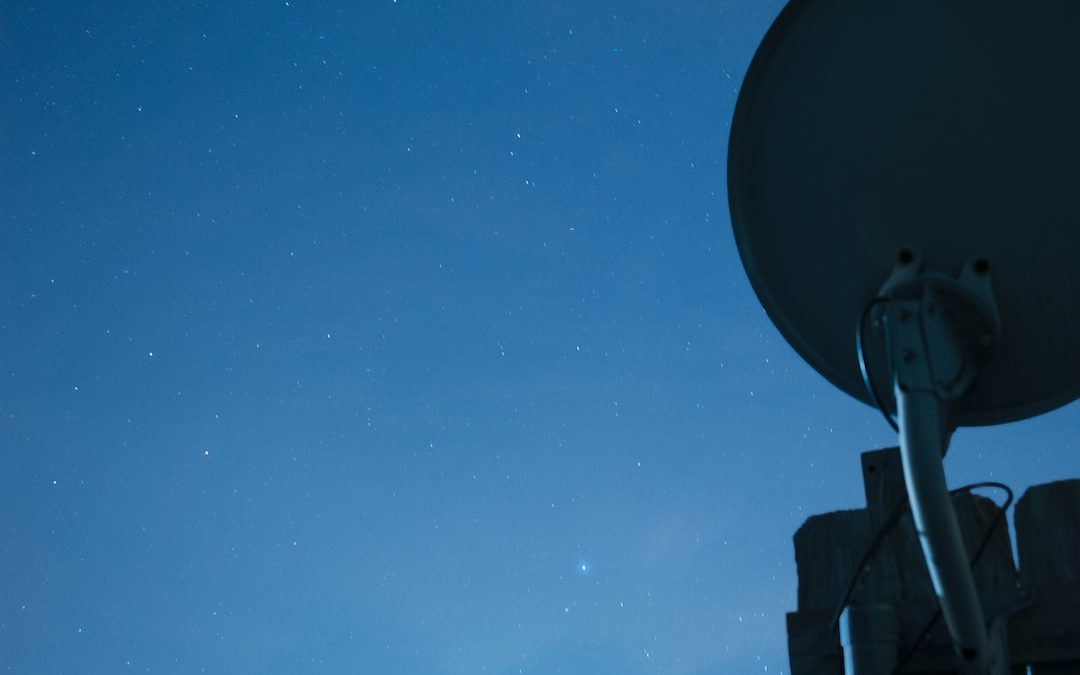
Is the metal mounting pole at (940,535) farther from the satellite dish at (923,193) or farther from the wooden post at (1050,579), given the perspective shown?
the wooden post at (1050,579)

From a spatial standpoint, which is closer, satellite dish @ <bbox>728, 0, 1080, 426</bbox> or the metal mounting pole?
the metal mounting pole

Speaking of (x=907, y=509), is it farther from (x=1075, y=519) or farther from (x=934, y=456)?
(x=934, y=456)

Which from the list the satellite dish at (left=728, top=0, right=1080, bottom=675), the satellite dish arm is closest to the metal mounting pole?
the satellite dish arm

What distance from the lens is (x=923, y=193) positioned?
281 centimetres

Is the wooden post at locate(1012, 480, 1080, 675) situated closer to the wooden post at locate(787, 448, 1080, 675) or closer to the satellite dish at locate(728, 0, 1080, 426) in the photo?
the wooden post at locate(787, 448, 1080, 675)

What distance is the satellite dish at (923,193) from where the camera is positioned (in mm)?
2658

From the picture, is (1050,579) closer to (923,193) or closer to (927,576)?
(927,576)

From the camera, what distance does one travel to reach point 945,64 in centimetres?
282

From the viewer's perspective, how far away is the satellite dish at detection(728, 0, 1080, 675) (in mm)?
2658

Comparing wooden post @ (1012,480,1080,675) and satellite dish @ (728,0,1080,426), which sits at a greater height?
satellite dish @ (728,0,1080,426)

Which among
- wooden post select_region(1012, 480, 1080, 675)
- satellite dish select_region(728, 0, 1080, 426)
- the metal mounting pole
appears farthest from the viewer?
satellite dish select_region(728, 0, 1080, 426)

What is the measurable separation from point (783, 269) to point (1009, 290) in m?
0.54

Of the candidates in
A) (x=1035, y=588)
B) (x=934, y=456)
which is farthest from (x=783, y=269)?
(x=1035, y=588)

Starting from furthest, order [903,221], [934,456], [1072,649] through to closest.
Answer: [903,221], [1072,649], [934,456]
